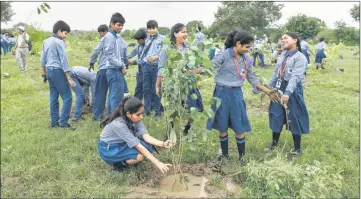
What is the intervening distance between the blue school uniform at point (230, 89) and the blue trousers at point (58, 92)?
265 cm

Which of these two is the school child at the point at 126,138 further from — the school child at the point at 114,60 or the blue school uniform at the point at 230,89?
the school child at the point at 114,60

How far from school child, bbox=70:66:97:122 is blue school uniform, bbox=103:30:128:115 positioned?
771 mm

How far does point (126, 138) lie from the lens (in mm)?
3650

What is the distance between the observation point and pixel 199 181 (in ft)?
12.6

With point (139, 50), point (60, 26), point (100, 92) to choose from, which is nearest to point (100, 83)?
point (100, 92)

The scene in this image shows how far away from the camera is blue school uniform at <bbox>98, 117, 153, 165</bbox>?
12.0 feet

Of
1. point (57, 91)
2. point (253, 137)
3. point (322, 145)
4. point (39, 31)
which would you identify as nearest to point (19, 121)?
Result: point (57, 91)

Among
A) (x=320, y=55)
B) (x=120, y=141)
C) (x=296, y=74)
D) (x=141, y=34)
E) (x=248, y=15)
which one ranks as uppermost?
(x=248, y=15)

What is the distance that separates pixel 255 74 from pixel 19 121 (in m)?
4.10

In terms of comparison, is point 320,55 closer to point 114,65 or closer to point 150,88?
point 150,88

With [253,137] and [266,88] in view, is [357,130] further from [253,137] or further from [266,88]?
[266,88]

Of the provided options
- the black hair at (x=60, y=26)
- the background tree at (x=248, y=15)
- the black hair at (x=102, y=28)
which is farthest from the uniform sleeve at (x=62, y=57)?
the background tree at (x=248, y=15)

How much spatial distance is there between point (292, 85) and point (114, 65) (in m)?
2.59

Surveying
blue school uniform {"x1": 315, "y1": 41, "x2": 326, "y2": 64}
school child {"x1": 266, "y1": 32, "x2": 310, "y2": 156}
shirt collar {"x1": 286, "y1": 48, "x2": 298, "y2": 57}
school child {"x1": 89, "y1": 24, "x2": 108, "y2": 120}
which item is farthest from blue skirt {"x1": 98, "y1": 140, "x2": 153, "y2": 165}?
blue school uniform {"x1": 315, "y1": 41, "x2": 326, "y2": 64}
